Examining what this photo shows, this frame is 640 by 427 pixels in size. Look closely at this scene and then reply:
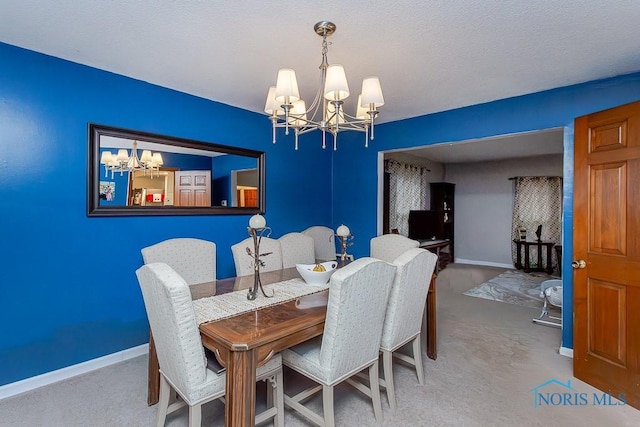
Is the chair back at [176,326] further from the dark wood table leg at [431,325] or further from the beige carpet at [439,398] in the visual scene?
the dark wood table leg at [431,325]

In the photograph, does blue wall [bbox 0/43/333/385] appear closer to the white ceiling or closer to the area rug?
the white ceiling

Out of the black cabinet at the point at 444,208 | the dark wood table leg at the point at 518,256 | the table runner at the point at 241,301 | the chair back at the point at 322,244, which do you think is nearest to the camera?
the table runner at the point at 241,301

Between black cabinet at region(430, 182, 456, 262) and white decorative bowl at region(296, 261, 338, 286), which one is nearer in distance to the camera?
white decorative bowl at region(296, 261, 338, 286)

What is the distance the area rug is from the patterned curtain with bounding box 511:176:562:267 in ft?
2.89

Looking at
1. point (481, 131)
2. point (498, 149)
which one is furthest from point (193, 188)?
point (498, 149)

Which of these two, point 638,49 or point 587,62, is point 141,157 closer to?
point 587,62

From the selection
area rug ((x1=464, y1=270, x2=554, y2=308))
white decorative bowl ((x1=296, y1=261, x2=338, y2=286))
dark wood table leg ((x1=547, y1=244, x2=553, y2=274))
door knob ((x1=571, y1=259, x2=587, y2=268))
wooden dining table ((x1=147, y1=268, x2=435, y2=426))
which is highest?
door knob ((x1=571, y1=259, x2=587, y2=268))

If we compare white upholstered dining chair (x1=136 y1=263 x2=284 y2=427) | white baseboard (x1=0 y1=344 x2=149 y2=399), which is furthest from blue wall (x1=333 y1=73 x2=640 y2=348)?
white upholstered dining chair (x1=136 y1=263 x2=284 y2=427)

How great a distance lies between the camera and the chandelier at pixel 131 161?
104 inches

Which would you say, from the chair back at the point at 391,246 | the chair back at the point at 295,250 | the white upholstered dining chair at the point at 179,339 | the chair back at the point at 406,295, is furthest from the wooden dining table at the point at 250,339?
the chair back at the point at 391,246

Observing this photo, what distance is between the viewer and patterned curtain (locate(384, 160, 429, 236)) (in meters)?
5.61

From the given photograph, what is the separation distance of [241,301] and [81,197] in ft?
5.46

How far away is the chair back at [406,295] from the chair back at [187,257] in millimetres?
1482

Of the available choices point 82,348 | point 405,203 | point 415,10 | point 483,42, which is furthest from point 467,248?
point 82,348
